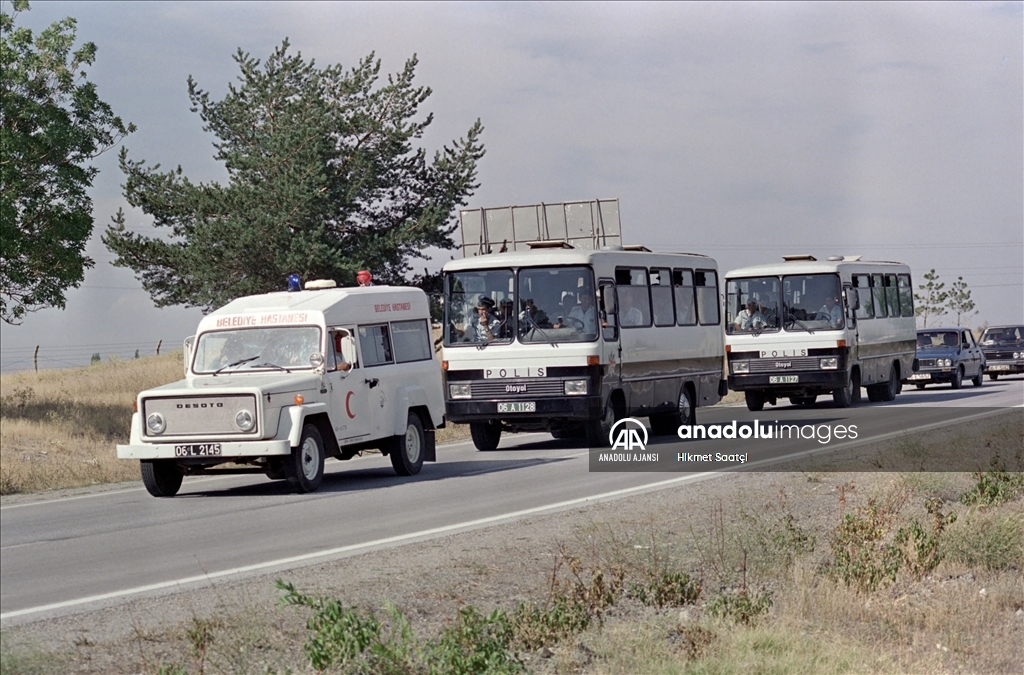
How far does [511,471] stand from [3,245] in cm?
1398

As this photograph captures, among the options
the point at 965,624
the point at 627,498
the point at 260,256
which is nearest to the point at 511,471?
the point at 627,498

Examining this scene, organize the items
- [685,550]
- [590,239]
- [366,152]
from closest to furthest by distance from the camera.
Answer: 1. [685,550]
2. [590,239]
3. [366,152]

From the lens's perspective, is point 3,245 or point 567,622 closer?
point 567,622

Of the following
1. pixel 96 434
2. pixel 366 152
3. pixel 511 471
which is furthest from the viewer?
pixel 366 152

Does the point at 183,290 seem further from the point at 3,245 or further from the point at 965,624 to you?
the point at 965,624

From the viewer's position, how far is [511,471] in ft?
62.8

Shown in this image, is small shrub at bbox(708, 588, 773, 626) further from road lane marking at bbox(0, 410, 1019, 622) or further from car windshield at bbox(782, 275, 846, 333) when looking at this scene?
car windshield at bbox(782, 275, 846, 333)

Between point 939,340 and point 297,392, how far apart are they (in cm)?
3120

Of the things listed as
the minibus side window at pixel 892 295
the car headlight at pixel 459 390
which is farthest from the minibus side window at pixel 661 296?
the minibus side window at pixel 892 295

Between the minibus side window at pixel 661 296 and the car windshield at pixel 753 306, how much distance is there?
639cm

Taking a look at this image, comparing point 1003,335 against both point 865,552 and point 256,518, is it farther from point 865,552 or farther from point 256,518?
point 865,552

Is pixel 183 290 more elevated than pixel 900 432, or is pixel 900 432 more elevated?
pixel 183 290

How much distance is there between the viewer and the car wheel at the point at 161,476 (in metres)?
16.2

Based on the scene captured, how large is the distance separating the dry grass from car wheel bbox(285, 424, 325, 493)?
4524mm
